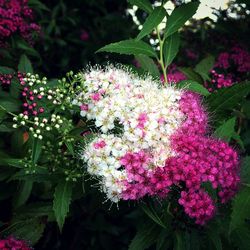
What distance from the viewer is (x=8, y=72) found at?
254cm

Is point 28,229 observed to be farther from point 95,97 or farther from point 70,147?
point 95,97

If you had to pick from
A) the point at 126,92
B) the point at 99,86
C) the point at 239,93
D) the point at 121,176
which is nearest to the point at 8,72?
the point at 99,86

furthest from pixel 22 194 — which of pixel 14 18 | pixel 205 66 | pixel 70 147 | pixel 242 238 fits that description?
pixel 205 66

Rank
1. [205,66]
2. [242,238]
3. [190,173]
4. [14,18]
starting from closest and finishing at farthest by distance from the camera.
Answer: [190,173], [242,238], [14,18], [205,66]

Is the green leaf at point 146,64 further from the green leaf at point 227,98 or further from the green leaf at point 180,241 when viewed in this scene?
the green leaf at point 180,241

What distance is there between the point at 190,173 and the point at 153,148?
0.21 meters

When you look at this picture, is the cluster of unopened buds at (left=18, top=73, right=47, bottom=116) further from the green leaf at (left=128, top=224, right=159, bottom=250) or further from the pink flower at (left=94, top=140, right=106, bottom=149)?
the green leaf at (left=128, top=224, right=159, bottom=250)

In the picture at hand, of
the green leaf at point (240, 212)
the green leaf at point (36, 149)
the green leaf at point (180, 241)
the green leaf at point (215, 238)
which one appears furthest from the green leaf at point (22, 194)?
the green leaf at point (240, 212)

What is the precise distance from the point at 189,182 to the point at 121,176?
273 millimetres

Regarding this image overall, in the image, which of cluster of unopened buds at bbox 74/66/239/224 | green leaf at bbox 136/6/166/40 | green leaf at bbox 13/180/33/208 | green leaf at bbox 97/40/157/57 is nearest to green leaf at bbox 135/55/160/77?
green leaf at bbox 97/40/157/57

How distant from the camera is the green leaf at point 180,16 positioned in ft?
7.87

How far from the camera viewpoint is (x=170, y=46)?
8.32 feet

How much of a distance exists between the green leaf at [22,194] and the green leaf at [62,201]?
0.73 m

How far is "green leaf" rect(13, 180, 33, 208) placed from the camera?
2.71m
